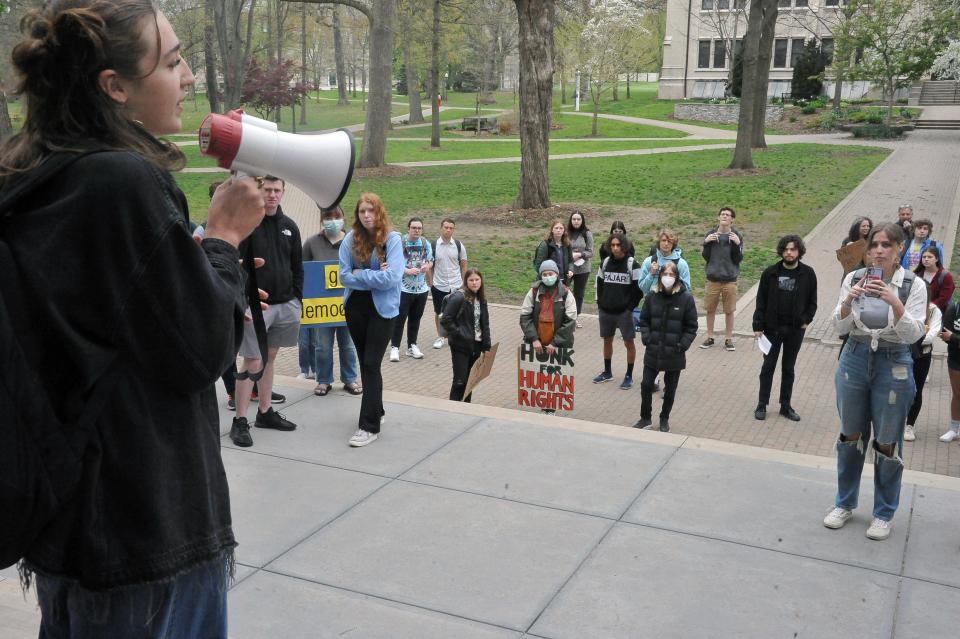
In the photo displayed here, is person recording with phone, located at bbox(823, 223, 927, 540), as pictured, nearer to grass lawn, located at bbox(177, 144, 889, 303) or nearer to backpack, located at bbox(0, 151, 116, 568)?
backpack, located at bbox(0, 151, 116, 568)

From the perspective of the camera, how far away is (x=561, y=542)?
4969 millimetres

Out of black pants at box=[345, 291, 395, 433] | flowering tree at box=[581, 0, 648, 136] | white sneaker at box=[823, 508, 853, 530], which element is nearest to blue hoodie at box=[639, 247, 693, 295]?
black pants at box=[345, 291, 395, 433]

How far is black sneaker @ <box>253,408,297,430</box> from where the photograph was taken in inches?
271

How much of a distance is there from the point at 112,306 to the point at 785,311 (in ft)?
27.6

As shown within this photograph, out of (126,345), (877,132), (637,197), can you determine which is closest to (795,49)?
(877,132)

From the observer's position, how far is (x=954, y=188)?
24953 millimetres

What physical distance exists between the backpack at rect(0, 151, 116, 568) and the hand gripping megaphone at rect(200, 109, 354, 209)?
46cm

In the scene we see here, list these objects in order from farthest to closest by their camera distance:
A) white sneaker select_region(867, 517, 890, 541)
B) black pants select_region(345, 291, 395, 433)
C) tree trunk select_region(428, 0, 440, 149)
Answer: tree trunk select_region(428, 0, 440, 149)
black pants select_region(345, 291, 395, 433)
white sneaker select_region(867, 517, 890, 541)

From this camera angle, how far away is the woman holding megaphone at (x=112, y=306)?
5.00 ft

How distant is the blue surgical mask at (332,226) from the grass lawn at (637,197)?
530 centimetres

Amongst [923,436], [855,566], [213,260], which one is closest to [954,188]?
[923,436]

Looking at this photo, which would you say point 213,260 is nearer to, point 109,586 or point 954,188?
point 109,586

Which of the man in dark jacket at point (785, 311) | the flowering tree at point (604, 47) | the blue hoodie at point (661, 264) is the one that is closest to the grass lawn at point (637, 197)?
the blue hoodie at point (661, 264)

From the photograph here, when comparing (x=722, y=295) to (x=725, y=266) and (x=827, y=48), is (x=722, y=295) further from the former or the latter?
(x=827, y=48)
